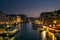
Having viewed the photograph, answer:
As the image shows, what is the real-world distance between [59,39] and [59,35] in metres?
1.61

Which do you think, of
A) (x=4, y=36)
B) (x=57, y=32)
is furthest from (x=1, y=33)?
(x=57, y=32)

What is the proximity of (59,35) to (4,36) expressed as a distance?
1300 centimetres

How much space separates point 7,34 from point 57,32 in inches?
464

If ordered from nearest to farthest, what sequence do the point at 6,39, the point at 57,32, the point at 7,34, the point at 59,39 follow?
1. the point at 59,39
2. the point at 57,32
3. the point at 6,39
4. the point at 7,34

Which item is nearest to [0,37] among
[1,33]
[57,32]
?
[1,33]

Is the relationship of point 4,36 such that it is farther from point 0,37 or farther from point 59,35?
point 59,35

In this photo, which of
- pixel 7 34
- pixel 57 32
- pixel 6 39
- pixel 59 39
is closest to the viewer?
pixel 59 39

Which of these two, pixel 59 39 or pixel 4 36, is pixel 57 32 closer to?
pixel 59 39

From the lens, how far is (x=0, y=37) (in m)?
34.4

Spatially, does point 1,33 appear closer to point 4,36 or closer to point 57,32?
point 4,36

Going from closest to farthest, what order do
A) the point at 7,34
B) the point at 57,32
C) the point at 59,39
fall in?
the point at 59,39
the point at 57,32
the point at 7,34

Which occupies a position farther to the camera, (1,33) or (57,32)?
(1,33)

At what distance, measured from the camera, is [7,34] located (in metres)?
36.5

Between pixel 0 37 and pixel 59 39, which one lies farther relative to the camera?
pixel 0 37
